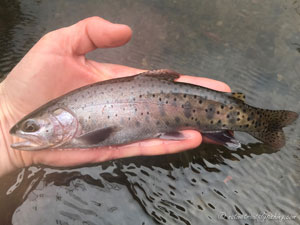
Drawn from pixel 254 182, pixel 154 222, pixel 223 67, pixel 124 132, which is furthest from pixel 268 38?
pixel 154 222

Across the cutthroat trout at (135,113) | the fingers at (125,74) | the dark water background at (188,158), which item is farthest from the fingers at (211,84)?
the dark water background at (188,158)

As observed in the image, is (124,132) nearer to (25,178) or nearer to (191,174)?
(191,174)

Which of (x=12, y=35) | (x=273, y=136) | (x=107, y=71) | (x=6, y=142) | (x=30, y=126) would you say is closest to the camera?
(x=30, y=126)

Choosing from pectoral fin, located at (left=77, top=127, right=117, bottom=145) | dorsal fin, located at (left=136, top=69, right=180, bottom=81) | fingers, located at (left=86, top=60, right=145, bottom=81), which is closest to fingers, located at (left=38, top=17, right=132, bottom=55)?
fingers, located at (left=86, top=60, right=145, bottom=81)

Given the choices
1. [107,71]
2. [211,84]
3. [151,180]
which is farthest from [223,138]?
[107,71]

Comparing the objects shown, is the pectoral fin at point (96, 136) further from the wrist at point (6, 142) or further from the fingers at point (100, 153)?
the wrist at point (6, 142)

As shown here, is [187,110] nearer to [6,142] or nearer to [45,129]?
[45,129]

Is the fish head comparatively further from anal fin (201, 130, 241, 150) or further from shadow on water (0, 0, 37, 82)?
shadow on water (0, 0, 37, 82)

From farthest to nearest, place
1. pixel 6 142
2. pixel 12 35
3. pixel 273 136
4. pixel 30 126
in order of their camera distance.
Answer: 1. pixel 12 35
2. pixel 6 142
3. pixel 273 136
4. pixel 30 126
